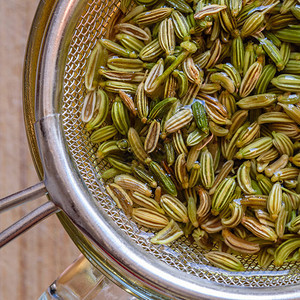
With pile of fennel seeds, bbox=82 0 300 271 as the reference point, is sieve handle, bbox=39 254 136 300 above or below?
below

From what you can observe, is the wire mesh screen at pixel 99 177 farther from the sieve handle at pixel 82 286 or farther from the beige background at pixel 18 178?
the beige background at pixel 18 178

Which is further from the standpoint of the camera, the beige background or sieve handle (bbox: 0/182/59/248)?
the beige background

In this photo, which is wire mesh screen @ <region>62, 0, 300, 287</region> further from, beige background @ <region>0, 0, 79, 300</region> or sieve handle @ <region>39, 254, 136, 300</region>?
beige background @ <region>0, 0, 79, 300</region>

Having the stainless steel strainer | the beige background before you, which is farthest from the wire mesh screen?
the beige background

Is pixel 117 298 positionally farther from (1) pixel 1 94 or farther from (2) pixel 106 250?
(1) pixel 1 94

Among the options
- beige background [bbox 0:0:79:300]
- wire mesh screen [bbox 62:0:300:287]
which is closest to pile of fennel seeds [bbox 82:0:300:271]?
wire mesh screen [bbox 62:0:300:287]

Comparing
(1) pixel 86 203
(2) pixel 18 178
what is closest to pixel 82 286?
(1) pixel 86 203

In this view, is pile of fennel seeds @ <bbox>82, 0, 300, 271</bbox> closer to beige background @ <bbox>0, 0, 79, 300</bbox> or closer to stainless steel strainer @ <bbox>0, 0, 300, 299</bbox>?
stainless steel strainer @ <bbox>0, 0, 300, 299</bbox>
